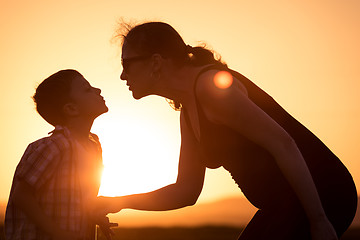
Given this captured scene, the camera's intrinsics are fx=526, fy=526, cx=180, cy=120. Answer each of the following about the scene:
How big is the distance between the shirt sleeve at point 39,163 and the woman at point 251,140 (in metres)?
1.28

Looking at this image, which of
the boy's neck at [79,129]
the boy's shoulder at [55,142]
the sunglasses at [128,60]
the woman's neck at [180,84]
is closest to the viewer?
the woman's neck at [180,84]

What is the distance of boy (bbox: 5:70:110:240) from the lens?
4035mm

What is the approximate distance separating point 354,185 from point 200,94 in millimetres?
942

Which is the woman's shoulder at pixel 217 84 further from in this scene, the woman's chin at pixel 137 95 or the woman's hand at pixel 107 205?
the woman's hand at pixel 107 205

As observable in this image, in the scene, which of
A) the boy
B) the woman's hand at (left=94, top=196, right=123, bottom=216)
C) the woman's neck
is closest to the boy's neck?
the boy

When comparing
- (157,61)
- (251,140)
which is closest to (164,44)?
(157,61)

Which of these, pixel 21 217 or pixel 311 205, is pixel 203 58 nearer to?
pixel 311 205

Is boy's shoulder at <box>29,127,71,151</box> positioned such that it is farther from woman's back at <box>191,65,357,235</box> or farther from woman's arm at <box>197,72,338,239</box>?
woman's arm at <box>197,72,338,239</box>

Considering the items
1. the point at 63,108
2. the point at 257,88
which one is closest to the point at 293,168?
the point at 257,88

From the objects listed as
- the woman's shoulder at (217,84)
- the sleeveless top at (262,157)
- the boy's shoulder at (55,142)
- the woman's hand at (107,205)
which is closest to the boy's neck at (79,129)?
the boy's shoulder at (55,142)

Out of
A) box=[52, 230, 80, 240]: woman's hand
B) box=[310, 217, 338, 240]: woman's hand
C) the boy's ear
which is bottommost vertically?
box=[310, 217, 338, 240]: woman's hand

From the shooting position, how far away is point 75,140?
4.52m

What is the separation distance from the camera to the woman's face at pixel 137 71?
3.12m

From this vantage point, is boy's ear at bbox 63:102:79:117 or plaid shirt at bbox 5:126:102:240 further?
boy's ear at bbox 63:102:79:117
